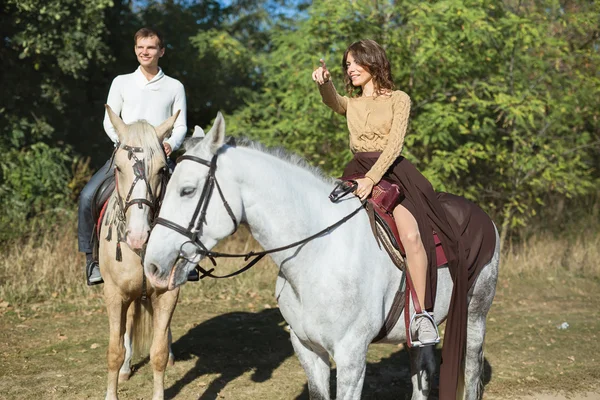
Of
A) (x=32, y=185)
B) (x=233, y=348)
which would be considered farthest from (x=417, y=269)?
(x=32, y=185)

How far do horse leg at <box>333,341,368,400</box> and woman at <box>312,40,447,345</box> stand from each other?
419mm

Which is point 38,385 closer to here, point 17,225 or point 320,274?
point 320,274

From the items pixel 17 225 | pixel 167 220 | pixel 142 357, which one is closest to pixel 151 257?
pixel 167 220

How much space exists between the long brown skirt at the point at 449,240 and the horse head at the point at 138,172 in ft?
4.37

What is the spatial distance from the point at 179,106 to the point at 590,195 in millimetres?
14613

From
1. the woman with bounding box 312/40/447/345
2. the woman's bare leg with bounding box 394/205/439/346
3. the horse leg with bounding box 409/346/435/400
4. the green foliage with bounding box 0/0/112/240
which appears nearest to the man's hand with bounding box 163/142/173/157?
the woman with bounding box 312/40/447/345

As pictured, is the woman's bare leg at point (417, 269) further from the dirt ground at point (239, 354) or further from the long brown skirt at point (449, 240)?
the dirt ground at point (239, 354)

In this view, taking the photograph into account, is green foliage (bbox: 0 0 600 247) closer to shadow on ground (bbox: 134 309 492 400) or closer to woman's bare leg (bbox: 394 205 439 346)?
shadow on ground (bbox: 134 309 492 400)

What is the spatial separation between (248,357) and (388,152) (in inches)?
147

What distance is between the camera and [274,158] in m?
3.54

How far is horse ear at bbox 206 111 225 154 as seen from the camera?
10.1 ft

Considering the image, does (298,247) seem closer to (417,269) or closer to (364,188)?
(364,188)

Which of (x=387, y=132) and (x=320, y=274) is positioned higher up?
(x=387, y=132)

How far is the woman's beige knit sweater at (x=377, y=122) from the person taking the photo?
3703mm
